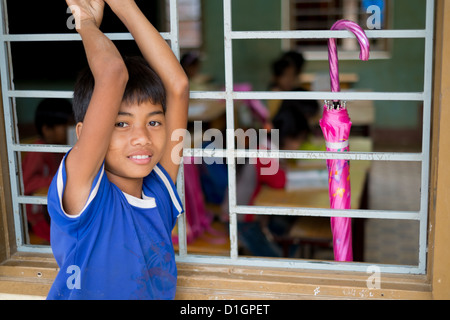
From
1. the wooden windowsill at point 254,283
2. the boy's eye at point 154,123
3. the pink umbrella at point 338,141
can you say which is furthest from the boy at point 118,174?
the pink umbrella at point 338,141

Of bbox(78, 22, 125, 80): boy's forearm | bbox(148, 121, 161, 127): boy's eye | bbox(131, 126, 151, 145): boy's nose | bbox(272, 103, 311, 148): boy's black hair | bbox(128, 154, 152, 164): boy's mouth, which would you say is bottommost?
bbox(272, 103, 311, 148): boy's black hair

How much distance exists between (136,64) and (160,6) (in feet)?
22.9

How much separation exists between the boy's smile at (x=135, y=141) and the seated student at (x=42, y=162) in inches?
64.9

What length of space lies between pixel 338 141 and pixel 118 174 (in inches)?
24.8

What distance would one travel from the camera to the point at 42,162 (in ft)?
9.84

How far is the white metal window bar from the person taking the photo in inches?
55.7

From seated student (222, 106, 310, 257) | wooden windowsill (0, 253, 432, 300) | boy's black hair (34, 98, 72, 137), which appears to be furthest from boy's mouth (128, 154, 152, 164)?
boy's black hair (34, 98, 72, 137)

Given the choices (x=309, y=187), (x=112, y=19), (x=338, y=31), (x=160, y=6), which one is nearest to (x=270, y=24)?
(x=160, y=6)

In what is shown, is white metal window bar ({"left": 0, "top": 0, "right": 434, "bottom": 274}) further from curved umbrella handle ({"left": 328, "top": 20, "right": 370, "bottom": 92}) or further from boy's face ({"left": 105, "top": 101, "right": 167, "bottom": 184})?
boy's face ({"left": 105, "top": 101, "right": 167, "bottom": 184})

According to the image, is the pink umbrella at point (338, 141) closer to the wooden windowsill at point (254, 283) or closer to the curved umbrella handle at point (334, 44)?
the curved umbrella handle at point (334, 44)

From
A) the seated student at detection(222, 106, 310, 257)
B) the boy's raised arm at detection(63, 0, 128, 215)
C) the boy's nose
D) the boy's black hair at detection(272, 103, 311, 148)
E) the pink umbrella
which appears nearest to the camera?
the boy's raised arm at detection(63, 0, 128, 215)

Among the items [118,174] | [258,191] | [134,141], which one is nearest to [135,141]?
[134,141]

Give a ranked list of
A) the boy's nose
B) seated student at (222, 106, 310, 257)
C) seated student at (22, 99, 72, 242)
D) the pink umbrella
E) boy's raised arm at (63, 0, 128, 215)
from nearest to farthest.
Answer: boy's raised arm at (63, 0, 128, 215) → the boy's nose → the pink umbrella → seated student at (22, 99, 72, 242) → seated student at (222, 106, 310, 257)

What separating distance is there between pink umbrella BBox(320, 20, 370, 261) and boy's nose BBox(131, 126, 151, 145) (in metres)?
0.52
